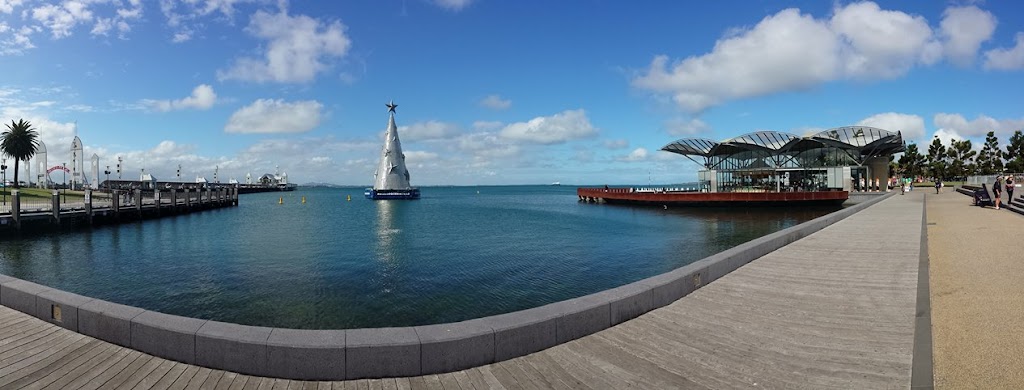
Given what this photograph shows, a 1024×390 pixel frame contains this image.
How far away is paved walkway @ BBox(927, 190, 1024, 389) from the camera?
14.6 ft

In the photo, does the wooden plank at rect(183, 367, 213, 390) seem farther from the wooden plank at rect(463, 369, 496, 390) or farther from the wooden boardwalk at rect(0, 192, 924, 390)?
the wooden plank at rect(463, 369, 496, 390)

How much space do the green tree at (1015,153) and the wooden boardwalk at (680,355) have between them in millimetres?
101217

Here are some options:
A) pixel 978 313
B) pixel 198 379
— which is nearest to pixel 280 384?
pixel 198 379

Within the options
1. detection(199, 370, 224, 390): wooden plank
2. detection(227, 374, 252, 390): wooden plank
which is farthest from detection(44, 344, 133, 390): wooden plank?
detection(227, 374, 252, 390): wooden plank

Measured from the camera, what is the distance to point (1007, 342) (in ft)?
17.2

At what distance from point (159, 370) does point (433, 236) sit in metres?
22.7

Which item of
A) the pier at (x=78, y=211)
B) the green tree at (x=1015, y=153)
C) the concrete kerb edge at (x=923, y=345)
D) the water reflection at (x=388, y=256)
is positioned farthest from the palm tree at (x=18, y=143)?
the green tree at (x=1015, y=153)

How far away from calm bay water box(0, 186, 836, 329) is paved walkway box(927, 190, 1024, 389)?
266 inches

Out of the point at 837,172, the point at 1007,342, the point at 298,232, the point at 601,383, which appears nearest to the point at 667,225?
the point at 298,232

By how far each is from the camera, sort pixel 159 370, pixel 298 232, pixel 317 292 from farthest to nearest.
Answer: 1. pixel 298 232
2. pixel 317 292
3. pixel 159 370

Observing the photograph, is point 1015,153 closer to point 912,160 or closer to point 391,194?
point 912,160

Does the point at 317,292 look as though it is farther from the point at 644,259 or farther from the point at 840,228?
the point at 840,228

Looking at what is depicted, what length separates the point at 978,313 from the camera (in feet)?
20.9

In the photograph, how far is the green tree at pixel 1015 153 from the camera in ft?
250
